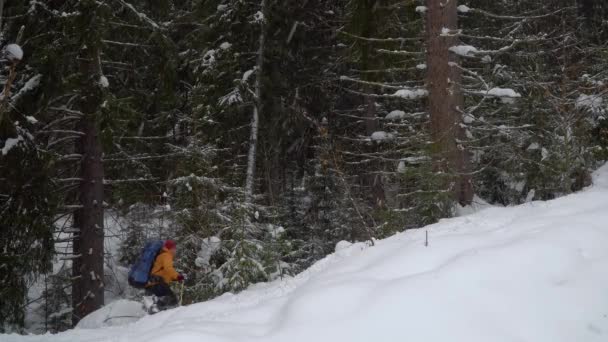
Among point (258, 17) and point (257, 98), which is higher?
point (258, 17)

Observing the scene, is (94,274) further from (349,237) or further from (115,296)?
(349,237)

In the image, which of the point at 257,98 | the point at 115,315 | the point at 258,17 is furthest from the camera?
the point at 257,98

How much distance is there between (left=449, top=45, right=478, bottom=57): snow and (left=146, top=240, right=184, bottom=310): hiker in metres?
5.83

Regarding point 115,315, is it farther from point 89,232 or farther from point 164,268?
point 89,232

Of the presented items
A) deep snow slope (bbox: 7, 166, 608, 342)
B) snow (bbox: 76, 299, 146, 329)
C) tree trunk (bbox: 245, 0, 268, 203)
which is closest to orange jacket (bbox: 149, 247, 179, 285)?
snow (bbox: 76, 299, 146, 329)

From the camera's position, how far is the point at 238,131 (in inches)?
536

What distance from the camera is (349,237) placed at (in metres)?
13.4

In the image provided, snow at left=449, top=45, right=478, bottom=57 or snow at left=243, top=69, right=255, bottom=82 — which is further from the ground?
snow at left=243, top=69, right=255, bottom=82

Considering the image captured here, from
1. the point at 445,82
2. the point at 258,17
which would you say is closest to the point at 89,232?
the point at 258,17

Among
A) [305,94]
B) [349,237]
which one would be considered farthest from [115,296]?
[305,94]

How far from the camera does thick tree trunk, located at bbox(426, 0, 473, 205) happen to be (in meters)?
8.70

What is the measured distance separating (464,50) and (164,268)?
20.2 ft

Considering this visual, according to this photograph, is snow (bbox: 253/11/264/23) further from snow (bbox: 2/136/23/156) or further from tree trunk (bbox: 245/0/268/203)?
snow (bbox: 2/136/23/156)

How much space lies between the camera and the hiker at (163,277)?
7.64 meters
